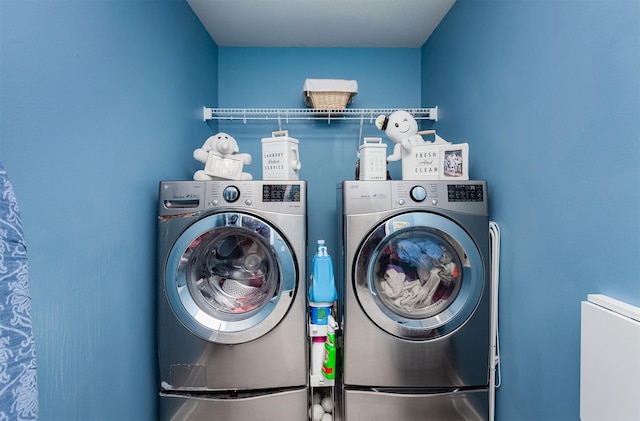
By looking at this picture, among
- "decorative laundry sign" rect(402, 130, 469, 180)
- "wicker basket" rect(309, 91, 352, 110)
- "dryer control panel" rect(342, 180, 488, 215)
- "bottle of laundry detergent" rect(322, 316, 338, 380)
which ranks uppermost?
"wicker basket" rect(309, 91, 352, 110)

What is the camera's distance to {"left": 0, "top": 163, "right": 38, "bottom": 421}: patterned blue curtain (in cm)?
59

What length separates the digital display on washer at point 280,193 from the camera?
151 centimetres

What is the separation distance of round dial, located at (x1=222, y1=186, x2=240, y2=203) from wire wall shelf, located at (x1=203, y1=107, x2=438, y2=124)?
93 centimetres

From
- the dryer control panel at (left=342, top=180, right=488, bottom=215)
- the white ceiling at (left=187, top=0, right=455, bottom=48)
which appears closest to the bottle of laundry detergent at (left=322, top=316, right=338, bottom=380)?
the dryer control panel at (left=342, top=180, right=488, bottom=215)

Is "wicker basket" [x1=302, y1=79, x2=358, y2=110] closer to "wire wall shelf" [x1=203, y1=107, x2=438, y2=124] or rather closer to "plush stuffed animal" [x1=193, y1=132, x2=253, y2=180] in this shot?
"wire wall shelf" [x1=203, y1=107, x2=438, y2=124]

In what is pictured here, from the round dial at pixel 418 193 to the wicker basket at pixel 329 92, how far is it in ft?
3.40

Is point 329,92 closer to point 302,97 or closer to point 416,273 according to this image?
point 302,97

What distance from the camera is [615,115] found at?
939 mm

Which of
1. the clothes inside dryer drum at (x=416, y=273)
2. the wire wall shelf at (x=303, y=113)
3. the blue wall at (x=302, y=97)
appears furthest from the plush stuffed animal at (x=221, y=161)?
the clothes inside dryer drum at (x=416, y=273)

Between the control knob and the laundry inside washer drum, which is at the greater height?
the control knob

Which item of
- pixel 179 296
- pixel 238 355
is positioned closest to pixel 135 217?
pixel 179 296

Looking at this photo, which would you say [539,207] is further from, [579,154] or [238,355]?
[238,355]

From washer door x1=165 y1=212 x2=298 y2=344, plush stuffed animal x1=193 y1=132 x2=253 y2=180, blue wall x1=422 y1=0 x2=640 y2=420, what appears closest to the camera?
blue wall x1=422 y1=0 x2=640 y2=420

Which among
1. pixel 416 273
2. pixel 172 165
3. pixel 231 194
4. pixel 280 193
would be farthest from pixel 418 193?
pixel 172 165
